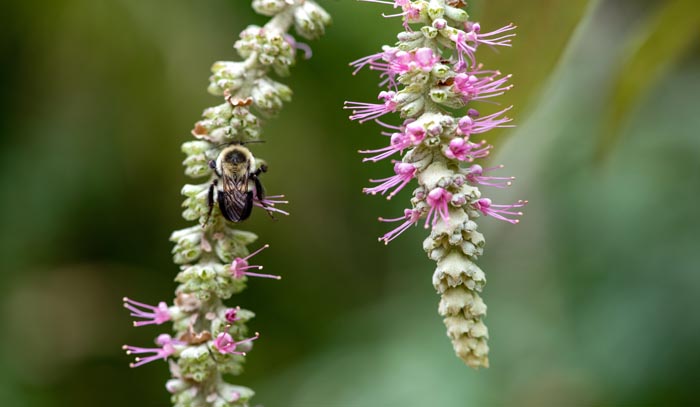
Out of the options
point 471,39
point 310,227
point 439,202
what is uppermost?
point 310,227

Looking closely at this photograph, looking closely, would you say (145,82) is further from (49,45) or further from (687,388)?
(687,388)

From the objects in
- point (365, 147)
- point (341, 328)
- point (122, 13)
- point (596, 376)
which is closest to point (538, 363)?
point (596, 376)

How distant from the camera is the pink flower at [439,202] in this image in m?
1.40

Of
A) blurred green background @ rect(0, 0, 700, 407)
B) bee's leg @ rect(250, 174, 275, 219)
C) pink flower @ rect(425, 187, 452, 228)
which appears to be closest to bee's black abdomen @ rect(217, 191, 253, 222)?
bee's leg @ rect(250, 174, 275, 219)

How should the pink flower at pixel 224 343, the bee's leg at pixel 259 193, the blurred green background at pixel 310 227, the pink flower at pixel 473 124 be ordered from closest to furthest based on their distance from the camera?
the pink flower at pixel 473 124
the pink flower at pixel 224 343
the bee's leg at pixel 259 193
the blurred green background at pixel 310 227

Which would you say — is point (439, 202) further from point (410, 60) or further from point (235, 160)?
point (235, 160)

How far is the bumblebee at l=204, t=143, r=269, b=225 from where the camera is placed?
5.81 feet

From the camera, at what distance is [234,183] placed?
1.83m

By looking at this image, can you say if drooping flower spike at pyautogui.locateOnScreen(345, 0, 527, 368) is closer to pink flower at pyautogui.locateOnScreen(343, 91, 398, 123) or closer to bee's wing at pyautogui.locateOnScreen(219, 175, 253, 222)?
pink flower at pyautogui.locateOnScreen(343, 91, 398, 123)

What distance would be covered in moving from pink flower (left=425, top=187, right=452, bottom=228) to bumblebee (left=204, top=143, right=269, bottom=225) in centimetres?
50

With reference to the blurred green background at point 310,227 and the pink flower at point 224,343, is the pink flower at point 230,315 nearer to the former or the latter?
the pink flower at point 224,343

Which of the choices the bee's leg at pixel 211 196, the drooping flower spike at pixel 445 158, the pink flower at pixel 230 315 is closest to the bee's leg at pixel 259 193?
the bee's leg at pixel 211 196

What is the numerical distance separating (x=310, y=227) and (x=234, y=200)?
8.28ft

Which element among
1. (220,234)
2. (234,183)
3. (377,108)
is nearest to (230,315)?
(220,234)
